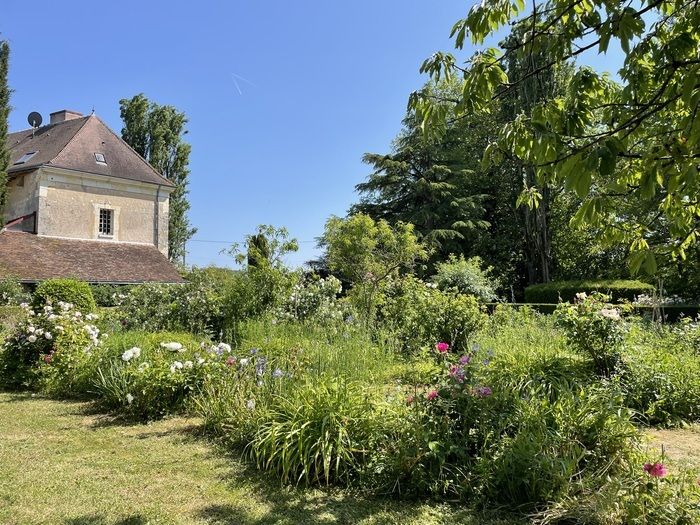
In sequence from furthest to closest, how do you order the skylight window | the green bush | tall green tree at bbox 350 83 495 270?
the skylight window → tall green tree at bbox 350 83 495 270 → the green bush

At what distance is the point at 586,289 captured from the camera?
17.7 m

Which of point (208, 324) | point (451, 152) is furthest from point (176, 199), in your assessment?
point (208, 324)

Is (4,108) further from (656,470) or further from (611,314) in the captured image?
(656,470)

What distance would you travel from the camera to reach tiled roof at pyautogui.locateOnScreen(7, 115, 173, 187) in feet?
83.8

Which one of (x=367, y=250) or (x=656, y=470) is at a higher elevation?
(x=367, y=250)

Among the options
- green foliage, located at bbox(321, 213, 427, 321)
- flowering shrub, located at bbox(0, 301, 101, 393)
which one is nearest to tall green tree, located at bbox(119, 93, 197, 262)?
green foliage, located at bbox(321, 213, 427, 321)

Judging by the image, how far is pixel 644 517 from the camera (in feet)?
8.60

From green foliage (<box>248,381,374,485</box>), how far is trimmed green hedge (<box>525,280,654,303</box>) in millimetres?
13240

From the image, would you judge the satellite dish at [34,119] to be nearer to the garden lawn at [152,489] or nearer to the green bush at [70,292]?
the green bush at [70,292]

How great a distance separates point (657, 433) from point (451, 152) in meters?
23.2

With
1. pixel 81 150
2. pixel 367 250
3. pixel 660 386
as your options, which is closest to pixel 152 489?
pixel 660 386

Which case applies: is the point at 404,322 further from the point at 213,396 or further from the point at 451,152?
the point at 451,152

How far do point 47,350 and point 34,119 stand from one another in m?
29.3

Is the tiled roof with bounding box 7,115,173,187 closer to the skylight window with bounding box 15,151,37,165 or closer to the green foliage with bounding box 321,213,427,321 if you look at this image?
the skylight window with bounding box 15,151,37,165
